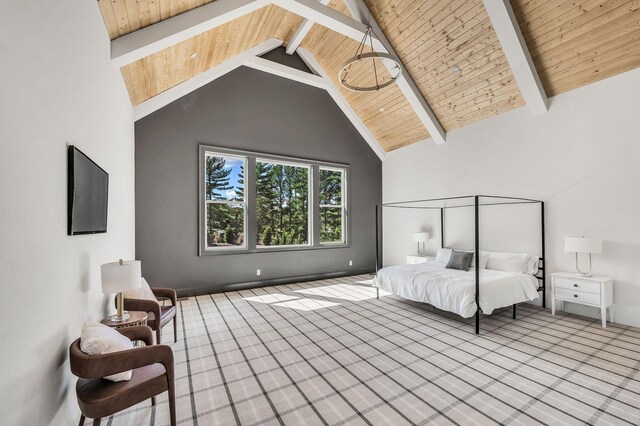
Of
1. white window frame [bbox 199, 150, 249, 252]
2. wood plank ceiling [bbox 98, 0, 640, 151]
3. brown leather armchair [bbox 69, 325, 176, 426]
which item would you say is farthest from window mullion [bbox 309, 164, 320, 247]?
brown leather armchair [bbox 69, 325, 176, 426]

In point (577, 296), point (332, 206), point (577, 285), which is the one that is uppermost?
point (332, 206)

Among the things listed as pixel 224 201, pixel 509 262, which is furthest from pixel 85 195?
pixel 509 262

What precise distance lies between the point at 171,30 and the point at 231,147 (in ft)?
8.46

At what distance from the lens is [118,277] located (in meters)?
2.38

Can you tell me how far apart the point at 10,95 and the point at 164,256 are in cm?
433

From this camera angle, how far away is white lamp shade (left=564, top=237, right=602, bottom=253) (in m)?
3.76

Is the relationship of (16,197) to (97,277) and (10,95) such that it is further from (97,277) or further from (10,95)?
(97,277)

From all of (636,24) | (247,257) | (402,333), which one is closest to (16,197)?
(402,333)

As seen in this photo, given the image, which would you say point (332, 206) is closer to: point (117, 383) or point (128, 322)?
point (128, 322)

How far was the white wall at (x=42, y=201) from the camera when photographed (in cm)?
125

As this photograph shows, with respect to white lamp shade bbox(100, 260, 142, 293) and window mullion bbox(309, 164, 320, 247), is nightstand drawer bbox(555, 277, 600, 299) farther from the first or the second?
white lamp shade bbox(100, 260, 142, 293)

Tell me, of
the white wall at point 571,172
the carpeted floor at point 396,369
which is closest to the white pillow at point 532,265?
the white wall at point 571,172

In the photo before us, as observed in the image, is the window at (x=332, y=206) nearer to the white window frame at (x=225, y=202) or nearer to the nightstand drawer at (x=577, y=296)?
the white window frame at (x=225, y=202)

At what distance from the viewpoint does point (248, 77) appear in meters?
6.00
